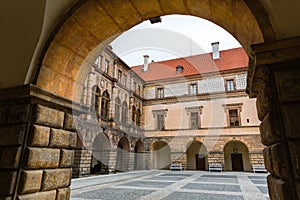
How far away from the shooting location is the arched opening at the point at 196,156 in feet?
63.4

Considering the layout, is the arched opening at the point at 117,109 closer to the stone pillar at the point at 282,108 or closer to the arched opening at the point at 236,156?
the arched opening at the point at 236,156

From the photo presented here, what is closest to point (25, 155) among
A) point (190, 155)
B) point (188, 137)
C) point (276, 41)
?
point (276, 41)

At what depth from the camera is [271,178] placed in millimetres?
1634

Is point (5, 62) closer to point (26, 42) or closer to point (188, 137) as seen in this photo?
point (26, 42)

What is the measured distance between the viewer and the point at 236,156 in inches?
735

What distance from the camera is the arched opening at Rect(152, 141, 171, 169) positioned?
65.9 ft

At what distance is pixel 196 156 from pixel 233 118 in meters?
5.18

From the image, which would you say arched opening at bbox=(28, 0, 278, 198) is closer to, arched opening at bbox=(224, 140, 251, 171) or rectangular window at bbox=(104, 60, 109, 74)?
rectangular window at bbox=(104, 60, 109, 74)

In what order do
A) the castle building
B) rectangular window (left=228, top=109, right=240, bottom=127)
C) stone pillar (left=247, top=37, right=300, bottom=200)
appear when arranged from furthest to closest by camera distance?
rectangular window (left=228, top=109, right=240, bottom=127) → the castle building → stone pillar (left=247, top=37, right=300, bottom=200)

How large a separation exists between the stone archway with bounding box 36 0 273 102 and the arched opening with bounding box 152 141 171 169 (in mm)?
17765

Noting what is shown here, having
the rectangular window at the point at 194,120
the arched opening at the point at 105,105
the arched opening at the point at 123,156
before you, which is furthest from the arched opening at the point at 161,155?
the arched opening at the point at 105,105

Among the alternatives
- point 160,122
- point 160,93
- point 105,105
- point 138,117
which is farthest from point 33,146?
point 160,93

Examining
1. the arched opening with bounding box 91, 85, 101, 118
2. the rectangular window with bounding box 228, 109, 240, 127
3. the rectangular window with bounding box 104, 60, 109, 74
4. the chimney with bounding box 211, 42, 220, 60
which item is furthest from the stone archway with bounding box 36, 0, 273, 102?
the chimney with bounding box 211, 42, 220, 60

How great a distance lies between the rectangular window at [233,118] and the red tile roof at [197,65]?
4.09 meters
